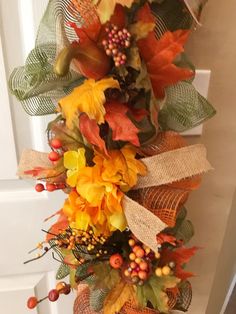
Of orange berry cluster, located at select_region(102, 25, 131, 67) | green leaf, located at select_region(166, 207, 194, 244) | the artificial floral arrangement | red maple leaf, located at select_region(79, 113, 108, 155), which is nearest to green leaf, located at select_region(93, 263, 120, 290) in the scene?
the artificial floral arrangement

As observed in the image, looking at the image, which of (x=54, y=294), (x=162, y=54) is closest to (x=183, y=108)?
(x=162, y=54)

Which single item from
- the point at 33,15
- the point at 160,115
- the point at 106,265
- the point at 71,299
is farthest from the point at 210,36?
the point at 71,299

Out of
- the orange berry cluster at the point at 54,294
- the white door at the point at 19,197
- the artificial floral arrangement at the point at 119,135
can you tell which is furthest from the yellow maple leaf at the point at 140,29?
the orange berry cluster at the point at 54,294

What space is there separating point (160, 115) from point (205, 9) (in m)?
0.18

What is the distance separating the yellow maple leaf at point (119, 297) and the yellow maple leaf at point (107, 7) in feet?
1.33

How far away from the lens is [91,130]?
1.58ft

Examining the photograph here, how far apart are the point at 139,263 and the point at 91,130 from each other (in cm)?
22

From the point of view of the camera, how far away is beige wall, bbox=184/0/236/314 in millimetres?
593

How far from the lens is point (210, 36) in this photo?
597 millimetres

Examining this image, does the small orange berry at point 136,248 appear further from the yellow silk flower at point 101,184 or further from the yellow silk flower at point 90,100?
the yellow silk flower at point 90,100

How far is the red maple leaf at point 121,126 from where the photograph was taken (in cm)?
47

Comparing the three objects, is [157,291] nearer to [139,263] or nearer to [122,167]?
[139,263]

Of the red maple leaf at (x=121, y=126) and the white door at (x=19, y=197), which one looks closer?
the red maple leaf at (x=121, y=126)

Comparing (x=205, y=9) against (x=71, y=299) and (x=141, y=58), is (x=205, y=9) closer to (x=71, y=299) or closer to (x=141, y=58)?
(x=141, y=58)
